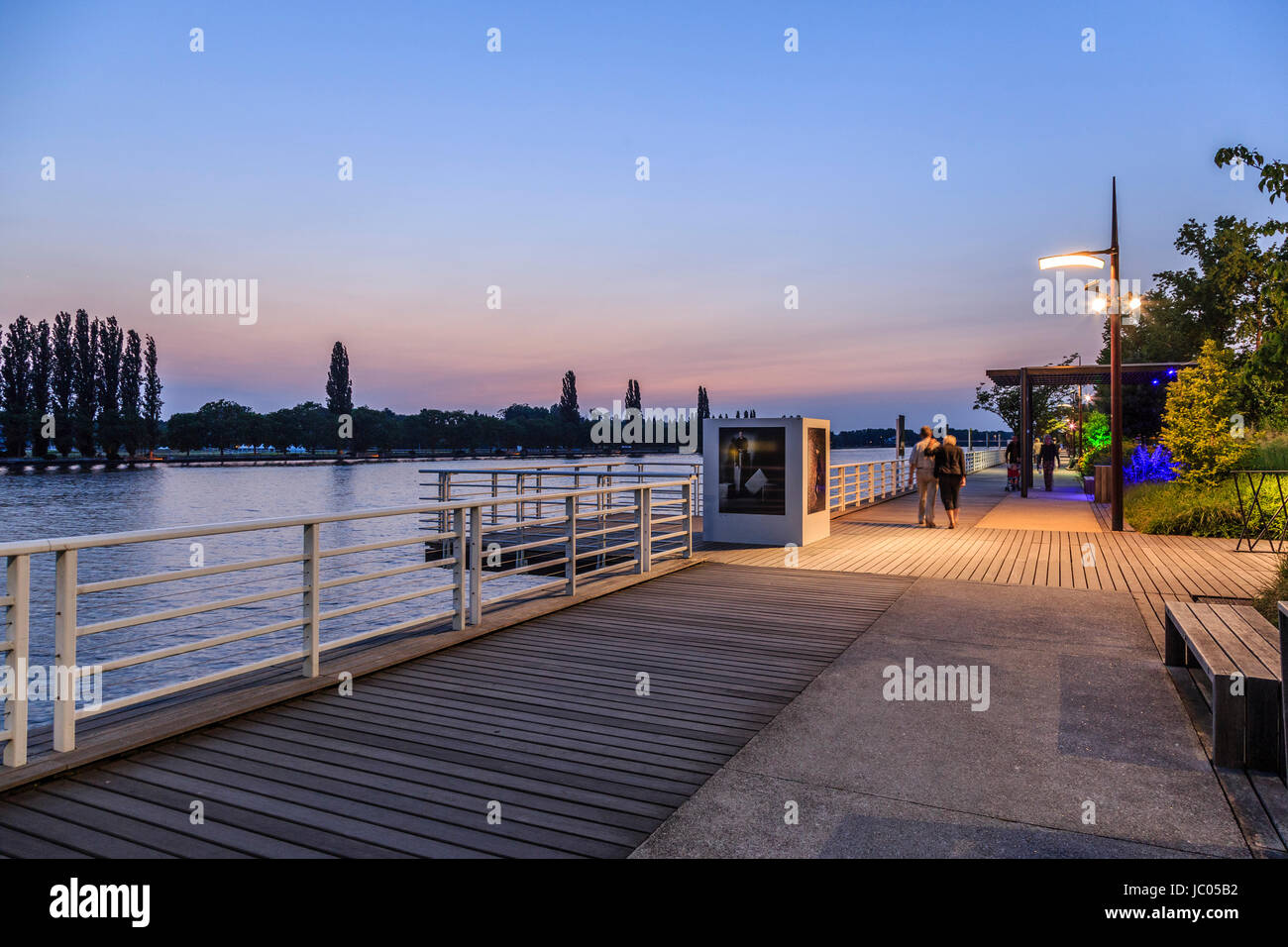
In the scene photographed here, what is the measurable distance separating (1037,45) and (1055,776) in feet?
50.1

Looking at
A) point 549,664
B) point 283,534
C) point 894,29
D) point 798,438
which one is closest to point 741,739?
point 549,664

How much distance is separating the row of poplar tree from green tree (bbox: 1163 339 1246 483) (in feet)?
331

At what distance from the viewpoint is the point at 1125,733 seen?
4059 mm

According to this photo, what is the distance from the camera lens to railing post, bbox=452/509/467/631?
602cm

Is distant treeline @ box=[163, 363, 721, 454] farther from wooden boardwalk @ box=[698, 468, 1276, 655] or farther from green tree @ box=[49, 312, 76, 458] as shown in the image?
wooden boardwalk @ box=[698, 468, 1276, 655]

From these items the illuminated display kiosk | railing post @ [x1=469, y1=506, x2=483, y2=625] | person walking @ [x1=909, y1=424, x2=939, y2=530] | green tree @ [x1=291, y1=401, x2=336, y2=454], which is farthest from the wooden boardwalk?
green tree @ [x1=291, y1=401, x2=336, y2=454]

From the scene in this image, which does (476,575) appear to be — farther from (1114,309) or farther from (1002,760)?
(1114,309)

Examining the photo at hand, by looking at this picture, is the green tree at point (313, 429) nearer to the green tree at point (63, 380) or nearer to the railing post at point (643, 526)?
the green tree at point (63, 380)

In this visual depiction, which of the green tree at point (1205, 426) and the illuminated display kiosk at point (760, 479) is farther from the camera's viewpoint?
the green tree at point (1205, 426)

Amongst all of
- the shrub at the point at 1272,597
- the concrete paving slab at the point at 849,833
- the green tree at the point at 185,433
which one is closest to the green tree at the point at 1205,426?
the shrub at the point at 1272,597

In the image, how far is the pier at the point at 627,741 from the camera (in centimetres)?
293

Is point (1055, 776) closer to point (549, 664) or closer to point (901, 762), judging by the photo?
point (901, 762)

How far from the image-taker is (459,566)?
615 cm

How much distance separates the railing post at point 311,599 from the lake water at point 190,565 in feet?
2.24
